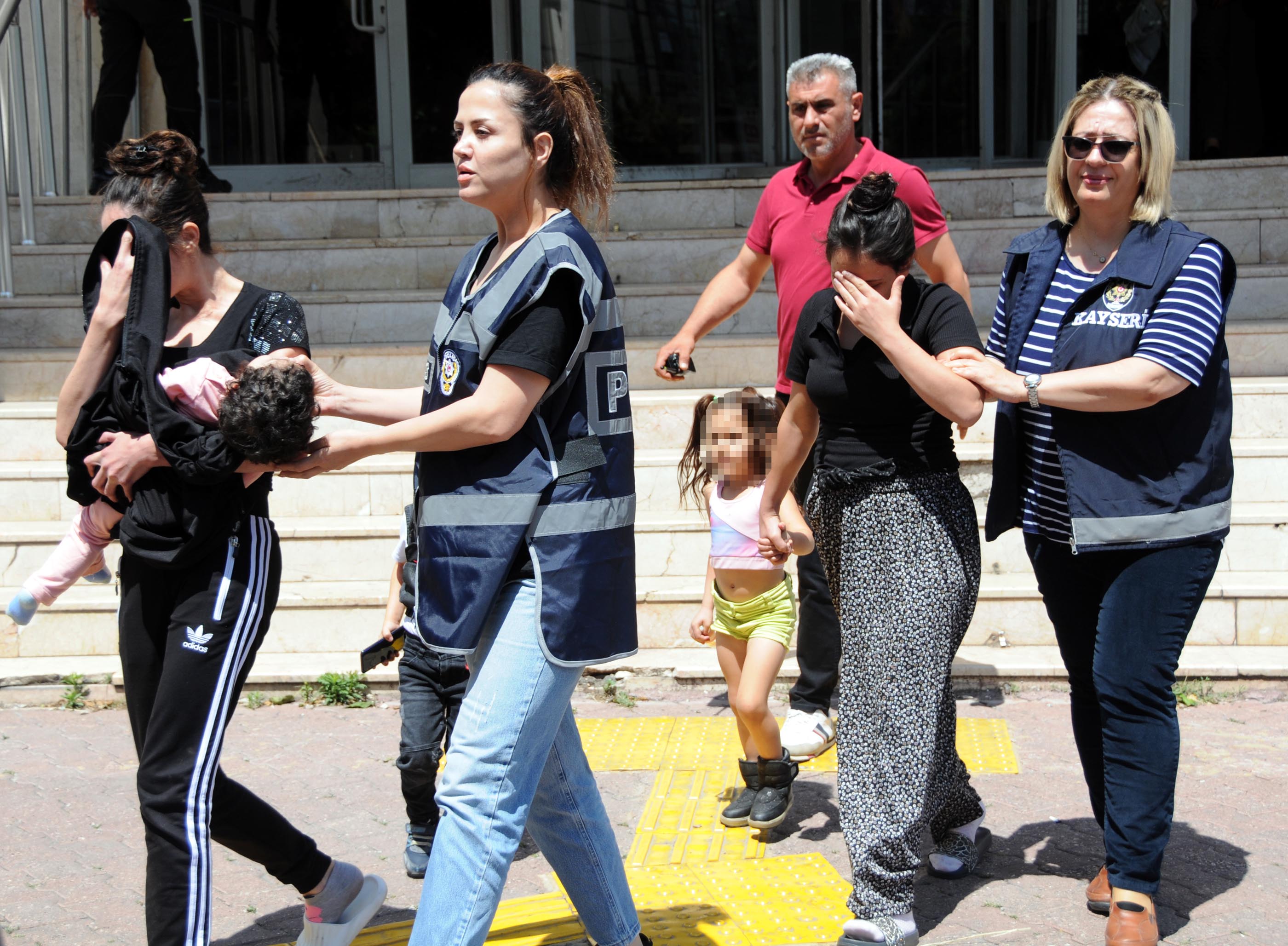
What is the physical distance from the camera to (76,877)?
12.4 feet

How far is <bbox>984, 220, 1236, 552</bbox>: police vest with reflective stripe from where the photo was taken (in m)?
3.16

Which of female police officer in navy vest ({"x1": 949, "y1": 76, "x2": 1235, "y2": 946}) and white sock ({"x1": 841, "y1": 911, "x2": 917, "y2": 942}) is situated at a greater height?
female police officer in navy vest ({"x1": 949, "y1": 76, "x2": 1235, "y2": 946})

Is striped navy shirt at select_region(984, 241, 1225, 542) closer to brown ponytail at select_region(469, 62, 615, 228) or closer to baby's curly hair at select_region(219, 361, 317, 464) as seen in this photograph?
brown ponytail at select_region(469, 62, 615, 228)

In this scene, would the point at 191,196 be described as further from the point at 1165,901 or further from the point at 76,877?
the point at 1165,901

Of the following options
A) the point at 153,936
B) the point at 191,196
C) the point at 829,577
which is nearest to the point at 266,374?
the point at 191,196

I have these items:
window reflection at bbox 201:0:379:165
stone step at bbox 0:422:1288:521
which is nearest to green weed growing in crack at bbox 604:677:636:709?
stone step at bbox 0:422:1288:521

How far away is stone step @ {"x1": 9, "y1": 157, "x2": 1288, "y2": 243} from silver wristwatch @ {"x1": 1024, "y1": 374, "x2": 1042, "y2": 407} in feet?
18.6

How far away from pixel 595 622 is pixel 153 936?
1.25 metres

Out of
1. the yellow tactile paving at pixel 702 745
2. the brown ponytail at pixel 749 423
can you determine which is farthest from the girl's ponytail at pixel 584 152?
the yellow tactile paving at pixel 702 745

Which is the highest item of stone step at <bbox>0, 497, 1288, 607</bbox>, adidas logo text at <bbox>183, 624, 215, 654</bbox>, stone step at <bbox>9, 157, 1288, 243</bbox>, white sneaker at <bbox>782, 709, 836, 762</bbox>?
stone step at <bbox>9, 157, 1288, 243</bbox>

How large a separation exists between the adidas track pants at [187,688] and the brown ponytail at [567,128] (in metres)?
1.08

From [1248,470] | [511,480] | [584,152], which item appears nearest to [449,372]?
[511,480]

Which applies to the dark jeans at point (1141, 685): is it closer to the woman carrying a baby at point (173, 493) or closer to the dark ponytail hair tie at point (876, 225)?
the dark ponytail hair tie at point (876, 225)

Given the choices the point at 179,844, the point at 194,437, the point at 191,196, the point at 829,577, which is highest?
the point at 191,196
